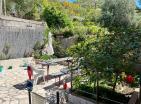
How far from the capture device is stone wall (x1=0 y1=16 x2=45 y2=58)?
1738cm

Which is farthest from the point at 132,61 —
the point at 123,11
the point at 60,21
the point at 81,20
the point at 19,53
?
the point at 81,20

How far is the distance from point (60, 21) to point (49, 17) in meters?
1.21

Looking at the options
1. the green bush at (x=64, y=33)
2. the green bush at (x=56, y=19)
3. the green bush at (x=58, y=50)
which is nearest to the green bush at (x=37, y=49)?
the green bush at (x=58, y=50)

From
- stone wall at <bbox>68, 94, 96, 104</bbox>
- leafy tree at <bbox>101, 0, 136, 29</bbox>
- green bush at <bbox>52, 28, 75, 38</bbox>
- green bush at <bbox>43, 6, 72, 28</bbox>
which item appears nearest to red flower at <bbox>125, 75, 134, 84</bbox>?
stone wall at <bbox>68, 94, 96, 104</bbox>

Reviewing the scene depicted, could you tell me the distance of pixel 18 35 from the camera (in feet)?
60.7

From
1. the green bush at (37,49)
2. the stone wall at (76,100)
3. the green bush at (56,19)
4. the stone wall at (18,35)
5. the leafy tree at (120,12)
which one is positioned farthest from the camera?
the leafy tree at (120,12)

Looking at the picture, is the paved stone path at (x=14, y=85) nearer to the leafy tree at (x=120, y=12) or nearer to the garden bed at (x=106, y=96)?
the garden bed at (x=106, y=96)

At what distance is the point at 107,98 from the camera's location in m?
7.92

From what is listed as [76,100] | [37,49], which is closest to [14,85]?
[76,100]

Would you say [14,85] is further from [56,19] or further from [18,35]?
[56,19]

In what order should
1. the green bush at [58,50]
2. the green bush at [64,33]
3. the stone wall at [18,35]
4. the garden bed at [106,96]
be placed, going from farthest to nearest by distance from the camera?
the green bush at [64,33] → the green bush at [58,50] → the stone wall at [18,35] → the garden bed at [106,96]

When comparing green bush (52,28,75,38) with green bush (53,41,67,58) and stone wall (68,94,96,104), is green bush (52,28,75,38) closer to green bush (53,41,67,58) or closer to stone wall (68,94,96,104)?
green bush (53,41,67,58)

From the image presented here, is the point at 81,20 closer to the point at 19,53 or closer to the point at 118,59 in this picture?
the point at 19,53

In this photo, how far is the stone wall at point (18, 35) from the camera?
57.0 feet
